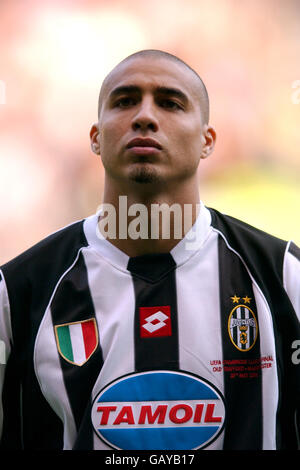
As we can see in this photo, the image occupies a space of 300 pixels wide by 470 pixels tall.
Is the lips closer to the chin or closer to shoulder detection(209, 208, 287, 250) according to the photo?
the chin

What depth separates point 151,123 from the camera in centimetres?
127

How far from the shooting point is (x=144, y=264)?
1339 millimetres

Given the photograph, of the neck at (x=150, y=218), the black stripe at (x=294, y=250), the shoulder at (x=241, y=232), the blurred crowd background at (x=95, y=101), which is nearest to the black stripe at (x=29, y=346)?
the neck at (x=150, y=218)

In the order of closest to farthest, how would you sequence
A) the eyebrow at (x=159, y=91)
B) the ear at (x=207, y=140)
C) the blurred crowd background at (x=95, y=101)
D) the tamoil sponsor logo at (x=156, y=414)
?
the tamoil sponsor logo at (x=156, y=414) < the eyebrow at (x=159, y=91) < the ear at (x=207, y=140) < the blurred crowd background at (x=95, y=101)

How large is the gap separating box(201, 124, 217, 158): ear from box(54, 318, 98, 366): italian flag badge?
542 millimetres

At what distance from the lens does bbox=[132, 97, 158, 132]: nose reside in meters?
1.27

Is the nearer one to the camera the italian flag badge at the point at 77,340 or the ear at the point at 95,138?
the italian flag badge at the point at 77,340

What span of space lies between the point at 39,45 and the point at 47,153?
782mm

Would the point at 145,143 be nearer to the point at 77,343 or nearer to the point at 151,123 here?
the point at 151,123

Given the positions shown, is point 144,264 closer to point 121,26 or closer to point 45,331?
point 45,331

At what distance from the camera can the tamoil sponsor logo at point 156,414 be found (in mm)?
1200

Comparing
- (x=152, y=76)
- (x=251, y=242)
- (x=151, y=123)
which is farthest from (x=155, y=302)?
(x=152, y=76)

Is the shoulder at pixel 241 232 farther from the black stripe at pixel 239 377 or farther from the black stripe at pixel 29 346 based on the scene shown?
the black stripe at pixel 29 346
